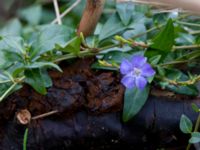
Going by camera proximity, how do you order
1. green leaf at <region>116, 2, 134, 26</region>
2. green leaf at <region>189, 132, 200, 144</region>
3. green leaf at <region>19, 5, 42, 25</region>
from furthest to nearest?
green leaf at <region>19, 5, 42, 25</region> < green leaf at <region>116, 2, 134, 26</region> < green leaf at <region>189, 132, 200, 144</region>

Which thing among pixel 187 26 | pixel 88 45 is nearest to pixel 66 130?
pixel 88 45

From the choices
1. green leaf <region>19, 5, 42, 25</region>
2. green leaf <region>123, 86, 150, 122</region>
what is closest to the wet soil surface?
green leaf <region>123, 86, 150, 122</region>

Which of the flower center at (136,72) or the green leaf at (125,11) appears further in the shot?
the green leaf at (125,11)

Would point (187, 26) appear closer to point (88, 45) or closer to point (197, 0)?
point (88, 45)

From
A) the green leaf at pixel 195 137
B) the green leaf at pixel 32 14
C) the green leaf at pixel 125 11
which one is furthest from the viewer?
the green leaf at pixel 32 14

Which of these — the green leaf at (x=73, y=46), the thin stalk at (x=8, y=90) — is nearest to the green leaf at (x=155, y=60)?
the green leaf at (x=73, y=46)

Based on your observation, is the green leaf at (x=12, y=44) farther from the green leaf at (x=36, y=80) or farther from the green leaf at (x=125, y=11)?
the green leaf at (x=125, y=11)

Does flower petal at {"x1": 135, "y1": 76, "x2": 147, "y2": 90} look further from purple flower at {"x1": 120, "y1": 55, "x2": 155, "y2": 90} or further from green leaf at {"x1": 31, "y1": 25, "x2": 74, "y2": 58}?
green leaf at {"x1": 31, "y1": 25, "x2": 74, "y2": 58}
